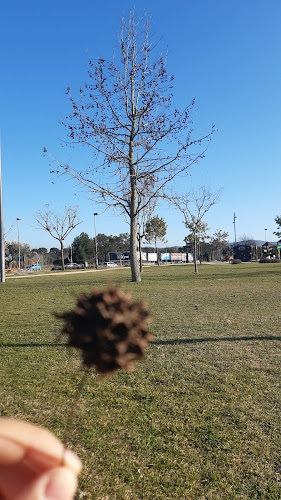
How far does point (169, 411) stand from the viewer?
395 cm

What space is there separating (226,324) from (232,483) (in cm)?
601

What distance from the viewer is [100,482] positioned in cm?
278

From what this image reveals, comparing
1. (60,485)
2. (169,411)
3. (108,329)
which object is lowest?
(169,411)

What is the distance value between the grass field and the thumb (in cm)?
47

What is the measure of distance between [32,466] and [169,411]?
3.46 m

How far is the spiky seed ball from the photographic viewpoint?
79 cm

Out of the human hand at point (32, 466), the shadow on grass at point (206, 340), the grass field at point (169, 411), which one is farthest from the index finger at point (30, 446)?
the shadow on grass at point (206, 340)

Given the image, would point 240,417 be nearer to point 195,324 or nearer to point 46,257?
point 195,324

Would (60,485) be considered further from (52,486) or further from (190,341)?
(190,341)

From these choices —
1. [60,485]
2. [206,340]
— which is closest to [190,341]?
[206,340]

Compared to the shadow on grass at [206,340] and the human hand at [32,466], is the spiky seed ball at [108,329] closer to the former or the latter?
the human hand at [32,466]

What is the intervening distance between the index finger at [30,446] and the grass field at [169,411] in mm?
408

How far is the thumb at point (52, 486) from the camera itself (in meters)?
0.77

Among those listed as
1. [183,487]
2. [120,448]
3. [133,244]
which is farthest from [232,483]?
[133,244]
